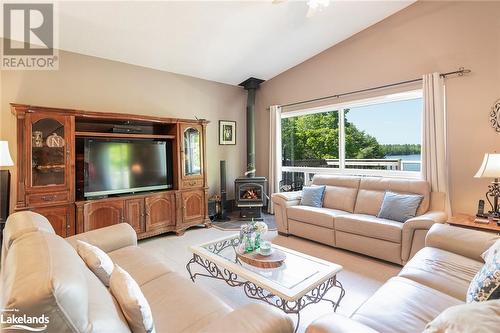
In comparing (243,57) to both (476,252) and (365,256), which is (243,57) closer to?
(365,256)

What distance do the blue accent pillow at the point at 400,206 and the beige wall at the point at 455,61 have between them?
67 centimetres

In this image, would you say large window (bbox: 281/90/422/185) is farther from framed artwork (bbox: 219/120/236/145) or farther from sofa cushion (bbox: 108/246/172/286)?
sofa cushion (bbox: 108/246/172/286)

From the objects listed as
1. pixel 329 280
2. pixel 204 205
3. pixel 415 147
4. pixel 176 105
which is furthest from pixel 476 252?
pixel 176 105

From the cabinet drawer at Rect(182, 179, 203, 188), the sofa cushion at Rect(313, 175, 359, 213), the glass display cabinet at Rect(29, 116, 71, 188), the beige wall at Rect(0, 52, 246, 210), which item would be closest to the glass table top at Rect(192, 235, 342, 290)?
the sofa cushion at Rect(313, 175, 359, 213)

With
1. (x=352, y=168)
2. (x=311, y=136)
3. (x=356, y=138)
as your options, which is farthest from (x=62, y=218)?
(x=356, y=138)

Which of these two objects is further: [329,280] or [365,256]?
[365,256]

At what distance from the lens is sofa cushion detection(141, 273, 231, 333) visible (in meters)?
1.26

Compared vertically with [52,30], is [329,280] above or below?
below

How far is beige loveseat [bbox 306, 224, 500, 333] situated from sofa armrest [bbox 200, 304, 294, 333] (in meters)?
0.13

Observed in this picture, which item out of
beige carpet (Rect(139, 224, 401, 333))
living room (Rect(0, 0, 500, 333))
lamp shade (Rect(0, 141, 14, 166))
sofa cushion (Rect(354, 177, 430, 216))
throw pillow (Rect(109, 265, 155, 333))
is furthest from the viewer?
sofa cushion (Rect(354, 177, 430, 216))

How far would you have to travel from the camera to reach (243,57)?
4375 mm

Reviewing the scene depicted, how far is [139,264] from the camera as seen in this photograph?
6.19ft

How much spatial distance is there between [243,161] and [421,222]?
12.1 ft

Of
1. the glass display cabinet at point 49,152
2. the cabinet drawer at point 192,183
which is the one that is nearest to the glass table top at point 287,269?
the cabinet drawer at point 192,183
